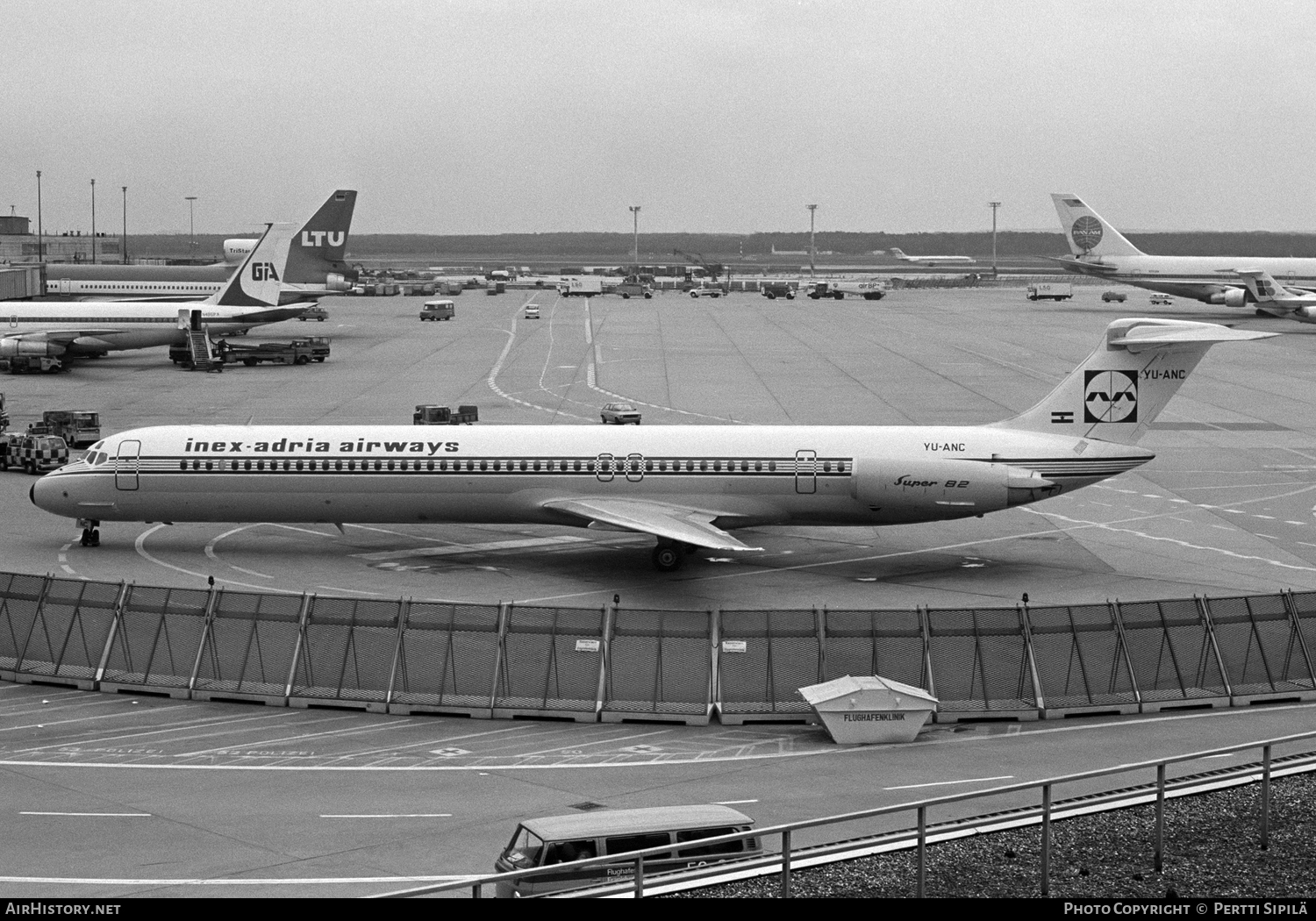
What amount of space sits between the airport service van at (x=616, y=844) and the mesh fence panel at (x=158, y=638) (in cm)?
1490

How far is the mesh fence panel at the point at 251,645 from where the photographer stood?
32.0 meters

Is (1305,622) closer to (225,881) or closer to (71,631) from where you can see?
(225,881)

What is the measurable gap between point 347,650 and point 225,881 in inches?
454

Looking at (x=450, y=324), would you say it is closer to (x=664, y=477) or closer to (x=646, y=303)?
(x=646, y=303)

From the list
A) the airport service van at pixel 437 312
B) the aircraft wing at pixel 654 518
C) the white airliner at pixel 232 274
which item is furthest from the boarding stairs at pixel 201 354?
the aircraft wing at pixel 654 518

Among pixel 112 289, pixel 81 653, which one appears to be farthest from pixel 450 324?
pixel 81 653

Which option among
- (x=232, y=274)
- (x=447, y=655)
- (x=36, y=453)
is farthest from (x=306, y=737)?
(x=232, y=274)

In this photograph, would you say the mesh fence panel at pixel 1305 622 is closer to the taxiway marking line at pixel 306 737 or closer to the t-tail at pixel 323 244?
the taxiway marking line at pixel 306 737

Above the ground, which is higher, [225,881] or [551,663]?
[551,663]

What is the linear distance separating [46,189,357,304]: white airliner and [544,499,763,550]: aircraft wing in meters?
62.8

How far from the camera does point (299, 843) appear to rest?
73.3 ft

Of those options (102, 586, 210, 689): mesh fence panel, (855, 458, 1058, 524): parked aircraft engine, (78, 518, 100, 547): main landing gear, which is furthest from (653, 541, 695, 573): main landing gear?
(78, 518, 100, 547): main landing gear

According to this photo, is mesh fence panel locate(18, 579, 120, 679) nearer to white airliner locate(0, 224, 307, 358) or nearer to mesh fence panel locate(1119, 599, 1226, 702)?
mesh fence panel locate(1119, 599, 1226, 702)

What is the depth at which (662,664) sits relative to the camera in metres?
31.1
